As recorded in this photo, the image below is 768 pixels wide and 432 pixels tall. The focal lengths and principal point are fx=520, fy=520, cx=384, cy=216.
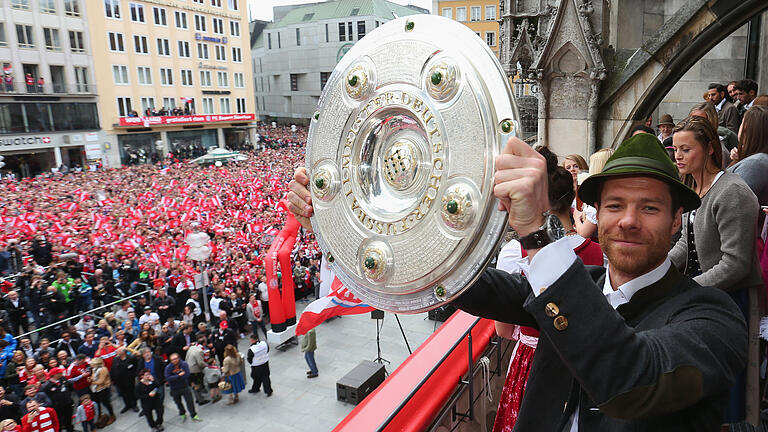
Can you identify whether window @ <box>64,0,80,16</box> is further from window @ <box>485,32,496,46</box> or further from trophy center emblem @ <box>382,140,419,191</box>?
trophy center emblem @ <box>382,140,419,191</box>

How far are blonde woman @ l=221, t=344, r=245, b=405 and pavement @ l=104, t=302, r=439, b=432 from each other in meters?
0.24

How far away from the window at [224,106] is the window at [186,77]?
3849 millimetres

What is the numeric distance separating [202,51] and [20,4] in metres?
15.2

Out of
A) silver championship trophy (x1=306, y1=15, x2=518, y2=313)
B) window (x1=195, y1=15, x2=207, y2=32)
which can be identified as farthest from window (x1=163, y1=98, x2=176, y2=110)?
silver championship trophy (x1=306, y1=15, x2=518, y2=313)

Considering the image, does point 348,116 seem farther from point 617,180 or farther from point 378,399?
point 378,399

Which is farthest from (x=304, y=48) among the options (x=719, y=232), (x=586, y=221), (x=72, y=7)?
(x=719, y=232)

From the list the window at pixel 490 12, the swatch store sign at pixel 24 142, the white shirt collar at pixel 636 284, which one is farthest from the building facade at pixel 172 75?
the white shirt collar at pixel 636 284

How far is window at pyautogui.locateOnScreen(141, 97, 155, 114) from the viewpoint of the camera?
45031mm

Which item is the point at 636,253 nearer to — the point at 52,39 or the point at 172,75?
the point at 52,39

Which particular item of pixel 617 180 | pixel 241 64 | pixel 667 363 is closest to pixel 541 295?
pixel 667 363

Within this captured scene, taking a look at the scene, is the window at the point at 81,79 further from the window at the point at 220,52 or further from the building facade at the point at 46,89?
the window at the point at 220,52

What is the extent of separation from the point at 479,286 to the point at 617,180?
1.98 ft

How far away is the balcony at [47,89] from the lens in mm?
36375

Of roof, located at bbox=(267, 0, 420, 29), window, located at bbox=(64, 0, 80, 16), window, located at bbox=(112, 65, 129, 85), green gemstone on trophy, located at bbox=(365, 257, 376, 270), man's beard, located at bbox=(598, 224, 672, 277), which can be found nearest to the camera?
man's beard, located at bbox=(598, 224, 672, 277)
